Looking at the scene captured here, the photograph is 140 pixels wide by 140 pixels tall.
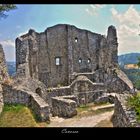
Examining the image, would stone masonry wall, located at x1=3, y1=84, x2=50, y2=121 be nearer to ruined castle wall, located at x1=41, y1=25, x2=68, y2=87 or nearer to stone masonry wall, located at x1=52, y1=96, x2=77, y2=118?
stone masonry wall, located at x1=52, y1=96, x2=77, y2=118

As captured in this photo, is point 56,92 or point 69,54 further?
point 69,54

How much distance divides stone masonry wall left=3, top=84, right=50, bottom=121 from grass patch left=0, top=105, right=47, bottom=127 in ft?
1.00

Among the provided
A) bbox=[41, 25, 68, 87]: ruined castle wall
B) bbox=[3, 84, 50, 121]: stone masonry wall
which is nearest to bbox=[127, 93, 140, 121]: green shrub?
bbox=[3, 84, 50, 121]: stone masonry wall

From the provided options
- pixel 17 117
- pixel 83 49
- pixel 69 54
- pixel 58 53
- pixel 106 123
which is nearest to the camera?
pixel 106 123

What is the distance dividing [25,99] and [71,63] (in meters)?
12.7

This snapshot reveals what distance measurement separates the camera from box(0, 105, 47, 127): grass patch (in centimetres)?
965

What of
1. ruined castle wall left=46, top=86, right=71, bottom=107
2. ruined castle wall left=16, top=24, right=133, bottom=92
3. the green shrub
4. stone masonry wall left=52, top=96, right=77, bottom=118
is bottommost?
stone masonry wall left=52, top=96, right=77, bottom=118

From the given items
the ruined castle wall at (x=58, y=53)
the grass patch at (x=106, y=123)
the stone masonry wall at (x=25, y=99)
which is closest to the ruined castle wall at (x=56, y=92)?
the stone masonry wall at (x=25, y=99)

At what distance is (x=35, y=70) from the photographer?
2178cm

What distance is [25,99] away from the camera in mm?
12234

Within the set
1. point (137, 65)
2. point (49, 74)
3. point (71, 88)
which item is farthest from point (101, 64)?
point (137, 65)

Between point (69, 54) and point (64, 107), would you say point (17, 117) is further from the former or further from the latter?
point (69, 54)

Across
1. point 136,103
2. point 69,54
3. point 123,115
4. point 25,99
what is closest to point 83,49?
point 69,54
